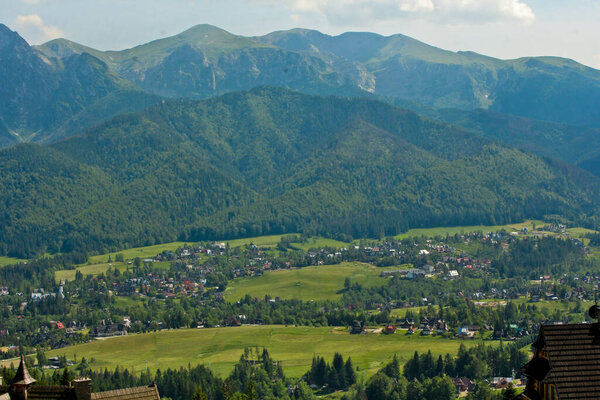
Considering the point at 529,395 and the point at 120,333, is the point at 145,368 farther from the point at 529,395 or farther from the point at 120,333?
the point at 529,395

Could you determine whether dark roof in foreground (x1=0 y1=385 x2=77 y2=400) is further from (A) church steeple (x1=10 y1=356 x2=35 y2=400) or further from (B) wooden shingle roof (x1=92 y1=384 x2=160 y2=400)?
(B) wooden shingle roof (x1=92 y1=384 x2=160 y2=400)

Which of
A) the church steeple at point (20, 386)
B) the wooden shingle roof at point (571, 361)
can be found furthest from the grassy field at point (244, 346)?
the wooden shingle roof at point (571, 361)

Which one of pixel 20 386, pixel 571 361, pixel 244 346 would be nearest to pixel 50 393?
pixel 20 386

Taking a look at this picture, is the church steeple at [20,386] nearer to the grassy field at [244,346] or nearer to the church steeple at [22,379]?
the church steeple at [22,379]

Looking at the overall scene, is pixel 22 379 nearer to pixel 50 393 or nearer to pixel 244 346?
pixel 50 393

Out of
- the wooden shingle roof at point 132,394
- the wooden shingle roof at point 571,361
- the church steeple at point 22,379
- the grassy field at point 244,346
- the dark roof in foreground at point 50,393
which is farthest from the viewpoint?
the grassy field at point 244,346
